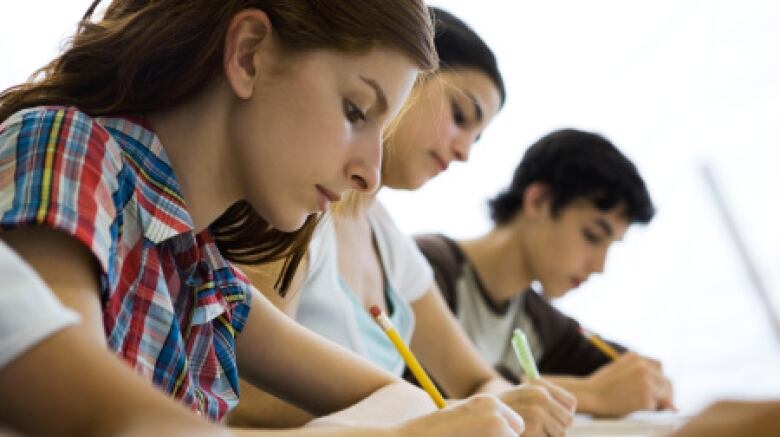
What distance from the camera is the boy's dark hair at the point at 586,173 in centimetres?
152

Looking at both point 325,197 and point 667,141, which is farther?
point 667,141

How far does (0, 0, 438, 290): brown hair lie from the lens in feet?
1.76

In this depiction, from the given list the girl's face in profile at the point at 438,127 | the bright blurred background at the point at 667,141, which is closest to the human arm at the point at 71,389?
the girl's face in profile at the point at 438,127

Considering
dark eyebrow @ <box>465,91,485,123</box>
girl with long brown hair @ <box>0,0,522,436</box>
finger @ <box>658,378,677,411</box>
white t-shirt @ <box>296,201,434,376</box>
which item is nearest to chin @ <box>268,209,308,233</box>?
girl with long brown hair @ <box>0,0,522,436</box>

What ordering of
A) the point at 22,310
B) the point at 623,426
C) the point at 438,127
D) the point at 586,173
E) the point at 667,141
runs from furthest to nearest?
the point at 667,141, the point at 586,173, the point at 438,127, the point at 623,426, the point at 22,310

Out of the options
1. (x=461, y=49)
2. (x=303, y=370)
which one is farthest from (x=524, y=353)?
(x=461, y=49)

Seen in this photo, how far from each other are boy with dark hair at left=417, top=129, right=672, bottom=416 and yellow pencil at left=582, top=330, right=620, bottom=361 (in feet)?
0.08

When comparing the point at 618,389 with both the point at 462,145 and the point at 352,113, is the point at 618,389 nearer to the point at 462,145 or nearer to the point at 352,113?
the point at 462,145

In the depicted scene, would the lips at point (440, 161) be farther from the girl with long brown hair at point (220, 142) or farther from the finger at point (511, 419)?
the finger at point (511, 419)

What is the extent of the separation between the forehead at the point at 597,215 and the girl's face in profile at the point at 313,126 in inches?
41.2

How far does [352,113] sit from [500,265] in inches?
40.7

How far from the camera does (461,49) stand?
1147 millimetres

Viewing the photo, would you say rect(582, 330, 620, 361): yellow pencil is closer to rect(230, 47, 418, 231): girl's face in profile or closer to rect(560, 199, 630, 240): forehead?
rect(560, 199, 630, 240): forehead

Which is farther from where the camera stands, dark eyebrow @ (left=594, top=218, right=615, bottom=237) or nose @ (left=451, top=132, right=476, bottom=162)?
dark eyebrow @ (left=594, top=218, right=615, bottom=237)
